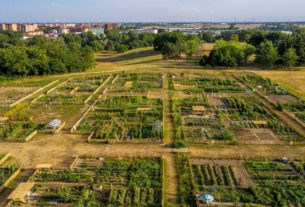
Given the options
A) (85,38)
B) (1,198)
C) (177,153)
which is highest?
(85,38)

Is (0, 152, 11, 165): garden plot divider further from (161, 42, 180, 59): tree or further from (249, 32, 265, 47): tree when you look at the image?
(249, 32, 265, 47): tree

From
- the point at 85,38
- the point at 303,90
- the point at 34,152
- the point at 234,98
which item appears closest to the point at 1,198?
the point at 34,152

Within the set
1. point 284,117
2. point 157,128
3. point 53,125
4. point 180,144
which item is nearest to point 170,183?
point 180,144

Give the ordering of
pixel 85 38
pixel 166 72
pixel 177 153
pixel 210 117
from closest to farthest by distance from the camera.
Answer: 1. pixel 177 153
2. pixel 210 117
3. pixel 166 72
4. pixel 85 38

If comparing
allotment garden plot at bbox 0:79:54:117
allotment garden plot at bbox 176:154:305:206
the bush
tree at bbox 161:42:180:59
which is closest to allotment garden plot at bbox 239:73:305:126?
allotment garden plot at bbox 176:154:305:206

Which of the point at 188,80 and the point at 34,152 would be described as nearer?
the point at 34,152

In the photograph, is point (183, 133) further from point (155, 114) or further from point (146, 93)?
point (146, 93)

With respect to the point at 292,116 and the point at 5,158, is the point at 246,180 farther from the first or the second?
the point at 5,158
